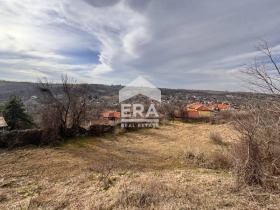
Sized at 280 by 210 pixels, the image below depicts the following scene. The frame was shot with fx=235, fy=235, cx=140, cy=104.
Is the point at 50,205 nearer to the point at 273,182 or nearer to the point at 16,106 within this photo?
the point at 273,182

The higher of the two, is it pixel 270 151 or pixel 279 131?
pixel 279 131

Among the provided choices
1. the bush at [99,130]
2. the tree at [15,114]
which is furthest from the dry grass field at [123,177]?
the tree at [15,114]

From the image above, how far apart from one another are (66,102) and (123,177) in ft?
28.2

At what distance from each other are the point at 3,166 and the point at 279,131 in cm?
828

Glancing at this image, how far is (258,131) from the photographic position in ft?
14.8

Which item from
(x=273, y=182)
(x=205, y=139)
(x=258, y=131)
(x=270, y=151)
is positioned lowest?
(x=205, y=139)

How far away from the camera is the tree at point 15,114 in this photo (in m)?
19.1

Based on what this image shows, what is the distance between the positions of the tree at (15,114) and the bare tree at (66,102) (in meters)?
6.14

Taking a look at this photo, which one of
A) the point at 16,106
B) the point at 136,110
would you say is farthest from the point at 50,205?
the point at 16,106

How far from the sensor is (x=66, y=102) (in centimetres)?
1365

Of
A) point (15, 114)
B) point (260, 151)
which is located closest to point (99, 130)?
point (15, 114)

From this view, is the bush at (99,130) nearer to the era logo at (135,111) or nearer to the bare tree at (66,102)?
the bare tree at (66,102)

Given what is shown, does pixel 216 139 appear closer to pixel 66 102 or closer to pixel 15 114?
pixel 66 102

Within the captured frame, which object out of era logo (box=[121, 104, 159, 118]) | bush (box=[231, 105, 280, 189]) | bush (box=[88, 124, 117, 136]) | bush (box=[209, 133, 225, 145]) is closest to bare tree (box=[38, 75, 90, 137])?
bush (box=[88, 124, 117, 136])
